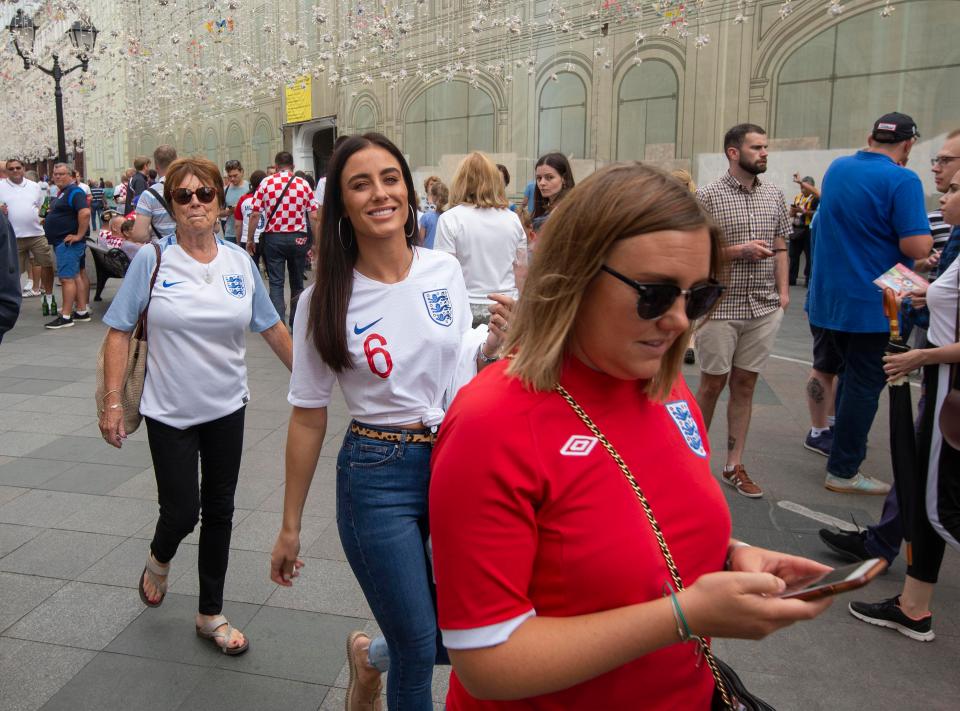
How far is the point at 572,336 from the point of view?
1.40 m

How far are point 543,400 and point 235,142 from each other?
30.6 meters

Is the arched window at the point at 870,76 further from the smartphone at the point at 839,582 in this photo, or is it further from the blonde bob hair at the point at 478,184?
the smartphone at the point at 839,582

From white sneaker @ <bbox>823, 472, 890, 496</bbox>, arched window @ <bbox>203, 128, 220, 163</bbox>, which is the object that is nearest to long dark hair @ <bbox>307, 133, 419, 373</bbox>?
white sneaker @ <bbox>823, 472, 890, 496</bbox>

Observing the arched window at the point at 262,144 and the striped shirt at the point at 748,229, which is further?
the arched window at the point at 262,144

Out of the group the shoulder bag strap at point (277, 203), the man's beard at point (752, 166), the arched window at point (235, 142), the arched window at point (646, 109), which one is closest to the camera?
the man's beard at point (752, 166)

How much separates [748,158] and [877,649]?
9.25 feet

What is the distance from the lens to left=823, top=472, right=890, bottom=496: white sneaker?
16.6 feet

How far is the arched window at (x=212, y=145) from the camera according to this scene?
100 feet

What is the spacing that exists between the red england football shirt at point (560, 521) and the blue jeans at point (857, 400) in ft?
13.0

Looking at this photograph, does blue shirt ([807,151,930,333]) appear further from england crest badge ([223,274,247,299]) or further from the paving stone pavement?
england crest badge ([223,274,247,299])

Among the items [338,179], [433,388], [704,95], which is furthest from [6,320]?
[704,95]

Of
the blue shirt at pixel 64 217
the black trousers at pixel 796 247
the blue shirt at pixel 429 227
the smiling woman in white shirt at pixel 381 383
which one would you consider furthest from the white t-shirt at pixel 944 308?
the black trousers at pixel 796 247

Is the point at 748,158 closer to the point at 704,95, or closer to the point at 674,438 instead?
the point at 674,438

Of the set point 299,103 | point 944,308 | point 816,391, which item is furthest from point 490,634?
point 299,103
